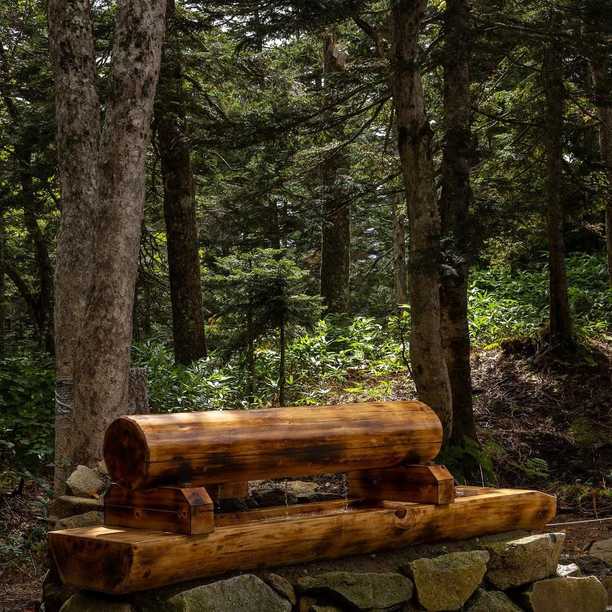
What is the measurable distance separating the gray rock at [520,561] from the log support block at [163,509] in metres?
2.15

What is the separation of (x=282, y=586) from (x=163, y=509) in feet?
2.66

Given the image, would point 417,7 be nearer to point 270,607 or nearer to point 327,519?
point 327,519

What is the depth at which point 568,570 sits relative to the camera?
6027 mm

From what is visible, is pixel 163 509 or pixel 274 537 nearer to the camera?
pixel 163 509

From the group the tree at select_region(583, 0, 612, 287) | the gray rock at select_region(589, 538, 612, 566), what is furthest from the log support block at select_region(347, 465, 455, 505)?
the tree at select_region(583, 0, 612, 287)

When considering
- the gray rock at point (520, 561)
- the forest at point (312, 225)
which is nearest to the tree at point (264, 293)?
the forest at point (312, 225)

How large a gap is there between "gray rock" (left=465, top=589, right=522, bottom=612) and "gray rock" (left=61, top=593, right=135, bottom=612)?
2.29 meters

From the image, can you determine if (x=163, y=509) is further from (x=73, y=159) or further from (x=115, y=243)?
(x=73, y=159)

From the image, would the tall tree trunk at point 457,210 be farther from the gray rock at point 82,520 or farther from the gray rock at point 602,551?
the gray rock at point 82,520

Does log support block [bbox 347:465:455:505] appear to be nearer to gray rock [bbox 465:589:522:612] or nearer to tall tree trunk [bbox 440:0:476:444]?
gray rock [bbox 465:589:522:612]

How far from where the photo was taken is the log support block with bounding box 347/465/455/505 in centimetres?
542

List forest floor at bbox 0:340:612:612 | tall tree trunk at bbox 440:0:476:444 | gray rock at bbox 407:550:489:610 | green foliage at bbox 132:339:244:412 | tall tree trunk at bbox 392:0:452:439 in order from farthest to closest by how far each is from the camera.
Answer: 1. green foliage at bbox 132:339:244:412
2. tall tree trunk at bbox 440:0:476:444
3. tall tree trunk at bbox 392:0:452:439
4. forest floor at bbox 0:340:612:612
5. gray rock at bbox 407:550:489:610

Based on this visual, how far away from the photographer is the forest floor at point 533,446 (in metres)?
7.68

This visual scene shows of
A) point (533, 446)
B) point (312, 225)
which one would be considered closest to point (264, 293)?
point (312, 225)
